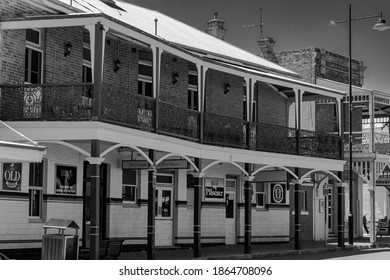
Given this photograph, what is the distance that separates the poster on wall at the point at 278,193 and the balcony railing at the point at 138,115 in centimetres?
396

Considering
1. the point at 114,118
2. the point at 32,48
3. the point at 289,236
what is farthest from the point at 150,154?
the point at 289,236

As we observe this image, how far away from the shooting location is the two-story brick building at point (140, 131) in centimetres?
1769

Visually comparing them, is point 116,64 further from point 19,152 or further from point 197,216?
point 19,152

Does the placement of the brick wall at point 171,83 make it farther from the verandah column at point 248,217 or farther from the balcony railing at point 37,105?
the balcony railing at point 37,105

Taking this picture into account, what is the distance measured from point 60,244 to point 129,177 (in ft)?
23.6

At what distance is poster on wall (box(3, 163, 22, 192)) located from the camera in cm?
1877

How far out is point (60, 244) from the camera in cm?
1661

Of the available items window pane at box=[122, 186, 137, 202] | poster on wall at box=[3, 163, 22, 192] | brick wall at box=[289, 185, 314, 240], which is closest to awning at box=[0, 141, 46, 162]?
poster on wall at box=[3, 163, 22, 192]

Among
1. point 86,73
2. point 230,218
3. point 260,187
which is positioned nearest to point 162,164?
point 86,73

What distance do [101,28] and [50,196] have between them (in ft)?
16.0

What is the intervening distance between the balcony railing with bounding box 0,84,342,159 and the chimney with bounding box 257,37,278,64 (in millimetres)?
11010
